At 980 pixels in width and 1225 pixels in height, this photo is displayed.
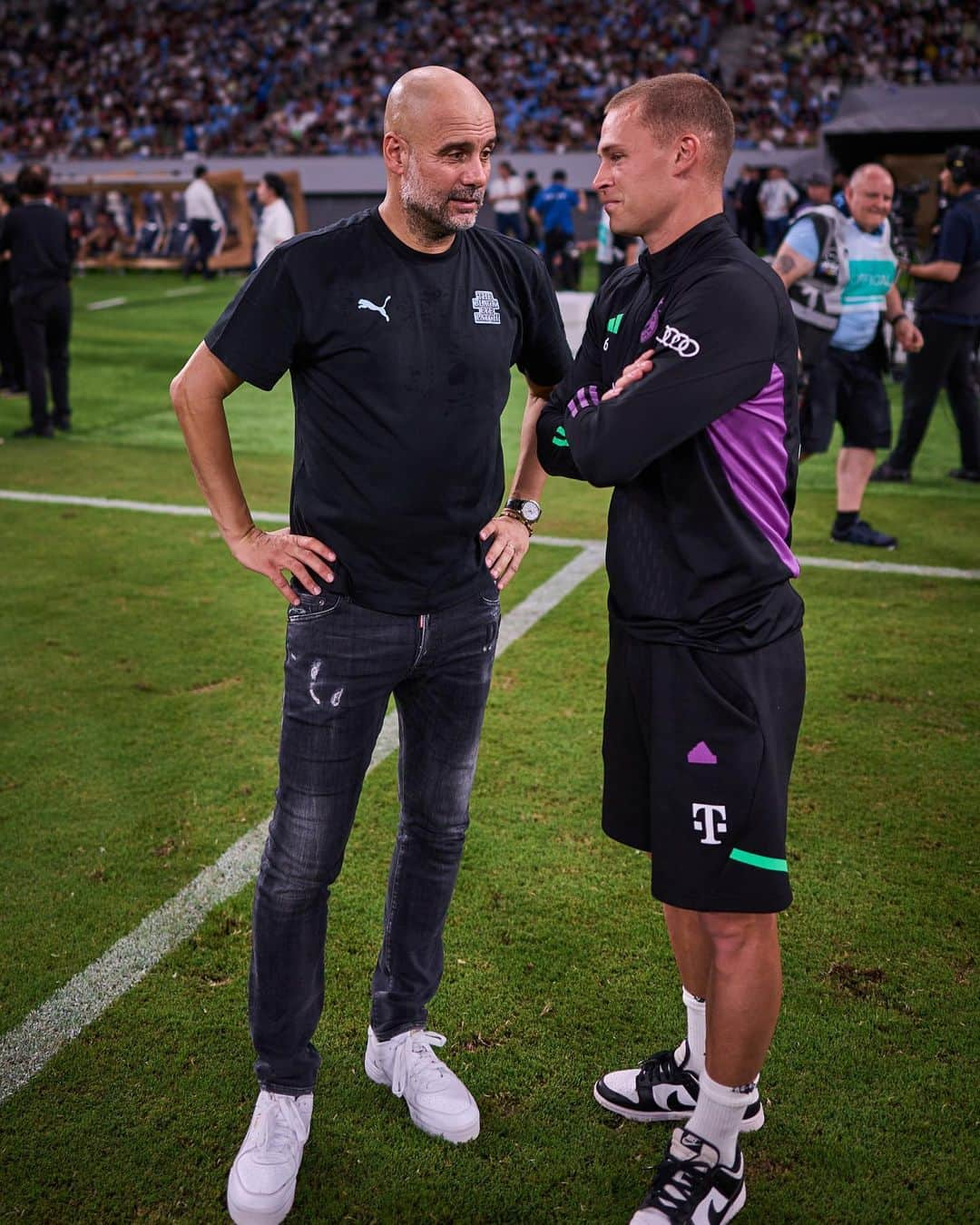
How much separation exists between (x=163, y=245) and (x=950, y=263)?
912 inches

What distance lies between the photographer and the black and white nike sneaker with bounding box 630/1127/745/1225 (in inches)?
91.7

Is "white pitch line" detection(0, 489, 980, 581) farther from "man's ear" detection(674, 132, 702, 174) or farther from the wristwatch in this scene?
"man's ear" detection(674, 132, 702, 174)

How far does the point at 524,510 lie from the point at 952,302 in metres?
6.22

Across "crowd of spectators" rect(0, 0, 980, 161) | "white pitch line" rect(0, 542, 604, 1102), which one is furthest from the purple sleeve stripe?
"crowd of spectators" rect(0, 0, 980, 161)

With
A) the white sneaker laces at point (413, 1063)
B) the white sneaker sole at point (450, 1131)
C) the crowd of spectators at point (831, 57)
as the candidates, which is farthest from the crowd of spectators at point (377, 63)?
the white sneaker sole at point (450, 1131)

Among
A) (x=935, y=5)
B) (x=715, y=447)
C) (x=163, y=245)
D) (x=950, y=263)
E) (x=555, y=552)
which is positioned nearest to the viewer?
(x=715, y=447)

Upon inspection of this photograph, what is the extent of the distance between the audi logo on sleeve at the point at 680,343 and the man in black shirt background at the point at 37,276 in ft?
29.0

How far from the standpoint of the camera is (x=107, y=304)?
20359 millimetres

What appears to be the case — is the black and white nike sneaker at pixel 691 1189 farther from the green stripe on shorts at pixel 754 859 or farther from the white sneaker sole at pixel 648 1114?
the green stripe on shorts at pixel 754 859

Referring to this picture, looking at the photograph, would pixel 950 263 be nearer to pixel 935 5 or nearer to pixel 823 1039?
pixel 823 1039

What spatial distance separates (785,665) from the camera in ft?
7.48

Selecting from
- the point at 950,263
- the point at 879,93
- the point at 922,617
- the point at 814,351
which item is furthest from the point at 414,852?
the point at 879,93

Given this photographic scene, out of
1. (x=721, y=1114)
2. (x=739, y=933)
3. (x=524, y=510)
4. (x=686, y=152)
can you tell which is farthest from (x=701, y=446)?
(x=721, y=1114)

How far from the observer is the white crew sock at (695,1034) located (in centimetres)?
262
